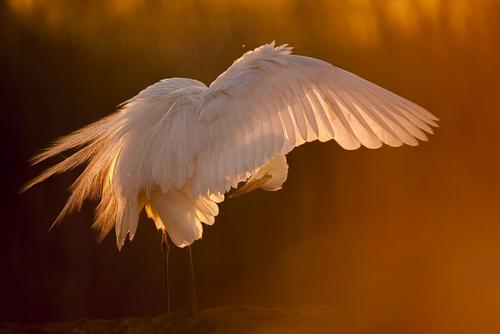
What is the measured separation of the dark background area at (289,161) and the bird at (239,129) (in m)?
1.52

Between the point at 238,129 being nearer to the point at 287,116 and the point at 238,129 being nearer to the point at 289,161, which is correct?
the point at 287,116

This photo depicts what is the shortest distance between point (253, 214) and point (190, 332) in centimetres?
242

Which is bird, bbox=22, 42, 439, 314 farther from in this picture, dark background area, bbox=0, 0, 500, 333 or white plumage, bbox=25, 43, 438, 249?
dark background area, bbox=0, 0, 500, 333

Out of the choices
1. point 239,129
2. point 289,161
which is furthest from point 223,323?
point 289,161

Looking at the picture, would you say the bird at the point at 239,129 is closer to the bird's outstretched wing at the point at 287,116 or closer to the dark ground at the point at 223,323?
the bird's outstretched wing at the point at 287,116

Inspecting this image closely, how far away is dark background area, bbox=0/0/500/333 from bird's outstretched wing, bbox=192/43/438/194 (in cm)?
163

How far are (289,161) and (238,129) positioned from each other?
2.06 m

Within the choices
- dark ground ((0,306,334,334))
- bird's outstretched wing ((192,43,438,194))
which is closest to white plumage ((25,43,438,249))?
bird's outstretched wing ((192,43,438,194))

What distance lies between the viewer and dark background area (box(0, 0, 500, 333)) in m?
3.94

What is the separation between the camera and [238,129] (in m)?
2.17

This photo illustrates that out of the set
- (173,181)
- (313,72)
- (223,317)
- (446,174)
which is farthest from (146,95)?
(446,174)

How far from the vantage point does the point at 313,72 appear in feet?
7.20

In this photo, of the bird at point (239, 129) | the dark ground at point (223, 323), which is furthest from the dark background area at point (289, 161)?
the dark ground at point (223, 323)

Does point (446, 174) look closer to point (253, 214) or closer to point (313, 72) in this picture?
point (253, 214)
